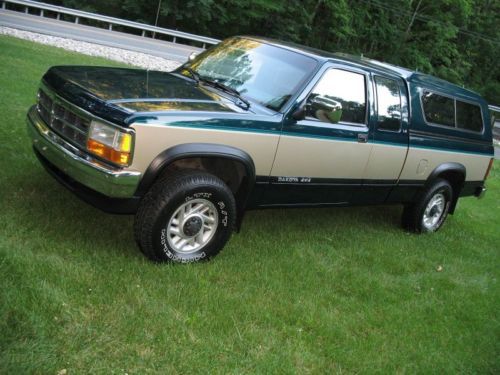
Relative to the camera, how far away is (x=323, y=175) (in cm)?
516

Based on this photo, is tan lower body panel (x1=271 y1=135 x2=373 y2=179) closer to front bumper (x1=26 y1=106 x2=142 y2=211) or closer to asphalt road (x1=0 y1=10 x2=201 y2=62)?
front bumper (x1=26 y1=106 x2=142 y2=211)

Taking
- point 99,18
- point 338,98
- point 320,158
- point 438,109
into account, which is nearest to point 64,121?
point 320,158

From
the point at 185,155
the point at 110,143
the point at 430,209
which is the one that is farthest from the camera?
the point at 430,209

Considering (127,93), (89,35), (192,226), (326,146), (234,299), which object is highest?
(127,93)

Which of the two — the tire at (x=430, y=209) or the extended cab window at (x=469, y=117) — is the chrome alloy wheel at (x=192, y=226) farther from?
the extended cab window at (x=469, y=117)

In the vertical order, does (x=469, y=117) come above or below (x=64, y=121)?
above

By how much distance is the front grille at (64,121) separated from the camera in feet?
13.1

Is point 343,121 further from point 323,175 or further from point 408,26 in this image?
point 408,26

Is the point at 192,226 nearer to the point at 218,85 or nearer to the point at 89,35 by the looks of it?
the point at 218,85

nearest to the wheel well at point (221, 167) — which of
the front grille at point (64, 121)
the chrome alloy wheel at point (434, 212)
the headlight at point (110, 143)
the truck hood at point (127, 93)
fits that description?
the truck hood at point (127, 93)

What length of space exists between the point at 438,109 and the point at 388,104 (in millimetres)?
1075

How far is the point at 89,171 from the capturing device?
152 inches

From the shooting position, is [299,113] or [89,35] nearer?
[299,113]

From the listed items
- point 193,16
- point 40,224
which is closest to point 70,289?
point 40,224
